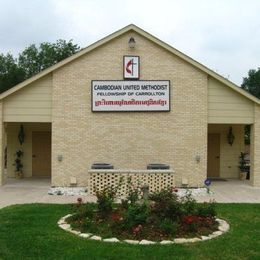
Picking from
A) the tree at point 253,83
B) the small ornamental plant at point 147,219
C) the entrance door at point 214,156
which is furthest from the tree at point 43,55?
the small ornamental plant at point 147,219

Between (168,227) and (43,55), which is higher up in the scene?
(43,55)

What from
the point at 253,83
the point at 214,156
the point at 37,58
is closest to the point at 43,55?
the point at 37,58

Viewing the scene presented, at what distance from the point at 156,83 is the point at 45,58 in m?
38.5

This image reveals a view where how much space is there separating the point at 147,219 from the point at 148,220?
1.8 inches

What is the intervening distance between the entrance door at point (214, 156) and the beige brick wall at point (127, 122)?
4.70 meters

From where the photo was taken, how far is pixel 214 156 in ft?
70.5

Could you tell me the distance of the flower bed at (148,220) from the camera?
875cm

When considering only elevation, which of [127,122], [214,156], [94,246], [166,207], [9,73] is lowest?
[94,246]

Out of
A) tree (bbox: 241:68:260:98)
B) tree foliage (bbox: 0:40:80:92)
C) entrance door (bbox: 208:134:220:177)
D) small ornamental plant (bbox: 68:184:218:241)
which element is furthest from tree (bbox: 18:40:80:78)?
small ornamental plant (bbox: 68:184:218:241)

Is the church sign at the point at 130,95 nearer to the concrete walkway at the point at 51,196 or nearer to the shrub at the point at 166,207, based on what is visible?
the concrete walkway at the point at 51,196

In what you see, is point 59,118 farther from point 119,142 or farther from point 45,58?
point 45,58

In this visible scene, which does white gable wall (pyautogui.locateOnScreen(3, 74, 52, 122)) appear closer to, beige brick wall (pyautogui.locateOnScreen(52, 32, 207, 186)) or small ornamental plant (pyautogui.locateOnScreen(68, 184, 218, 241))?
beige brick wall (pyautogui.locateOnScreen(52, 32, 207, 186))

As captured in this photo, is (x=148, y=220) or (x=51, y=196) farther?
(x=51, y=196)

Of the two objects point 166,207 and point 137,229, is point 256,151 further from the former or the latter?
point 137,229
